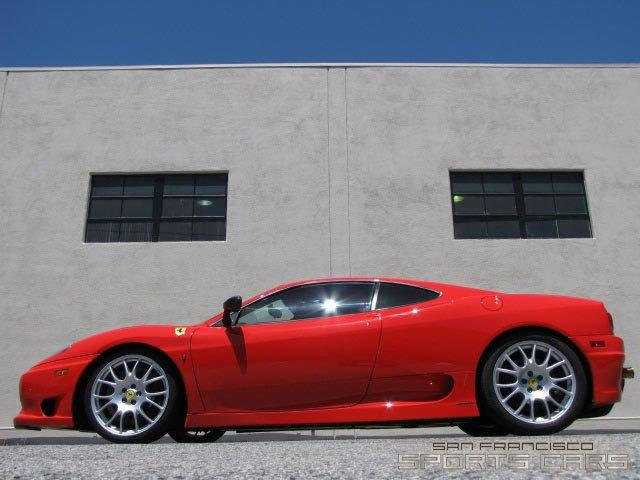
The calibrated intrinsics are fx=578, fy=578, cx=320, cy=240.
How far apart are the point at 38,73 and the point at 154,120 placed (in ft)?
7.16

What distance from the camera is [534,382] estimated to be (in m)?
3.79

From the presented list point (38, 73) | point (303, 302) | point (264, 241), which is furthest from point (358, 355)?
point (38, 73)

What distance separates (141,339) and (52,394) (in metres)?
0.76

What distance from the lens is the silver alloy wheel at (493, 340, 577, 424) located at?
373cm

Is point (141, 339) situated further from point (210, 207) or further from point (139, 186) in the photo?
point (139, 186)

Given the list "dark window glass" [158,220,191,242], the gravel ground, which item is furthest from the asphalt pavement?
"dark window glass" [158,220,191,242]

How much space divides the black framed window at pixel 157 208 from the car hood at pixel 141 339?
14.6 feet

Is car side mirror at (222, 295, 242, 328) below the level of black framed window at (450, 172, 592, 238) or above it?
below

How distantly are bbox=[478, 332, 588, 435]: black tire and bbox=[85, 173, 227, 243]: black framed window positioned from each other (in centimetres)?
554

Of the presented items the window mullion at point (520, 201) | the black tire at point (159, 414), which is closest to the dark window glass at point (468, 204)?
Answer: the window mullion at point (520, 201)

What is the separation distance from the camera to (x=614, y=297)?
821cm

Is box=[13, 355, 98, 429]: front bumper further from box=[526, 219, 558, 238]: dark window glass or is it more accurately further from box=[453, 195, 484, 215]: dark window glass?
box=[526, 219, 558, 238]: dark window glass

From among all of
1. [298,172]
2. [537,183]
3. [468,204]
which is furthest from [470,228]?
[298,172]

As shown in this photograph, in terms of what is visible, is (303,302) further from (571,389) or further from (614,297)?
(614,297)
